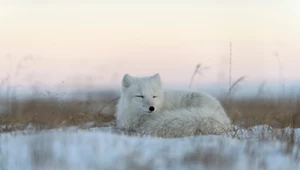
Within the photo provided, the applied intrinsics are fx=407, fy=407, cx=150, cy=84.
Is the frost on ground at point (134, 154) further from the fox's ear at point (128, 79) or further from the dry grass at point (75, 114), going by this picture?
the fox's ear at point (128, 79)

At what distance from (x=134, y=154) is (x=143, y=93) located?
10.6 feet

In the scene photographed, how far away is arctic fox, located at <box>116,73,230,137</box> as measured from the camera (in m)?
5.19

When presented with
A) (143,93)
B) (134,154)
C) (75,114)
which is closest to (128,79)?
(143,93)

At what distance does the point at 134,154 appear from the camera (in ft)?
9.63

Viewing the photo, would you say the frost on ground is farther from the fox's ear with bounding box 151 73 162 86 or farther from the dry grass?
the fox's ear with bounding box 151 73 162 86

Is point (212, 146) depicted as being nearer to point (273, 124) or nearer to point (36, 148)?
point (36, 148)

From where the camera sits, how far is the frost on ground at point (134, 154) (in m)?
2.80

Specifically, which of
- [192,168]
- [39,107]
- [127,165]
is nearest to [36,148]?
[127,165]

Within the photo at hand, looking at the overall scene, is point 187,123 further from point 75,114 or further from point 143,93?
point 75,114

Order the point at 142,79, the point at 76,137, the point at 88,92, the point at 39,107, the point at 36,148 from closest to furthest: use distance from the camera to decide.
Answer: the point at 36,148, the point at 76,137, the point at 39,107, the point at 142,79, the point at 88,92

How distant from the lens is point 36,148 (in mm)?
3035

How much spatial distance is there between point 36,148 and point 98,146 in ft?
1.53

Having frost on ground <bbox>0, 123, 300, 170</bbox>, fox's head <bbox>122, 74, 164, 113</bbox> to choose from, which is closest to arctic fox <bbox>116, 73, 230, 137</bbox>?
fox's head <bbox>122, 74, 164, 113</bbox>

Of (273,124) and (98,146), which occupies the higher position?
(98,146)
